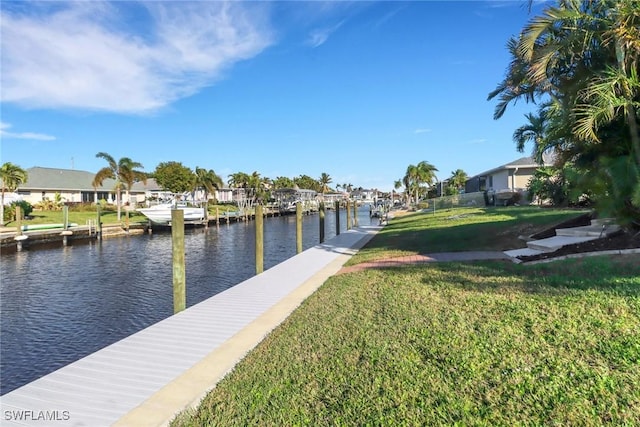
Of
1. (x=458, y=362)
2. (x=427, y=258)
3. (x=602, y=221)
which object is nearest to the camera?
(x=458, y=362)

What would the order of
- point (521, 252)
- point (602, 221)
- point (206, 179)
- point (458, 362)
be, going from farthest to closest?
point (206, 179) < point (521, 252) < point (602, 221) < point (458, 362)

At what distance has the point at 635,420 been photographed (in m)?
3.16

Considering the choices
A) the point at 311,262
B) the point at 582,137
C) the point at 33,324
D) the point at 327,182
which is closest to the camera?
the point at 582,137

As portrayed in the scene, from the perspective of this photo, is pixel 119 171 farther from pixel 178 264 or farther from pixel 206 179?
pixel 178 264

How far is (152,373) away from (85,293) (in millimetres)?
11374

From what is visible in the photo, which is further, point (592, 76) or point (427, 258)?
point (427, 258)

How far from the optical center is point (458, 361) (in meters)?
4.48

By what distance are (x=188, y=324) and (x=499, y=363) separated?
5.43m

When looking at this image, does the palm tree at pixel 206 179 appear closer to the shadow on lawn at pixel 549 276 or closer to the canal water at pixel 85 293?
the canal water at pixel 85 293

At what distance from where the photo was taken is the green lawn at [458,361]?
358 centimetres

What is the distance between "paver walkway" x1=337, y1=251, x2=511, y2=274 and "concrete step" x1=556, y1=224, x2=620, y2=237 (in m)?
1.97

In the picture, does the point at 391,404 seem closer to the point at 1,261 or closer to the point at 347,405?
the point at 347,405

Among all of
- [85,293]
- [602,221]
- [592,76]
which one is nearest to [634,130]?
[592,76]

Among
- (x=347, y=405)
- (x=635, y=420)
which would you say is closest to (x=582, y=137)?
(x=635, y=420)
